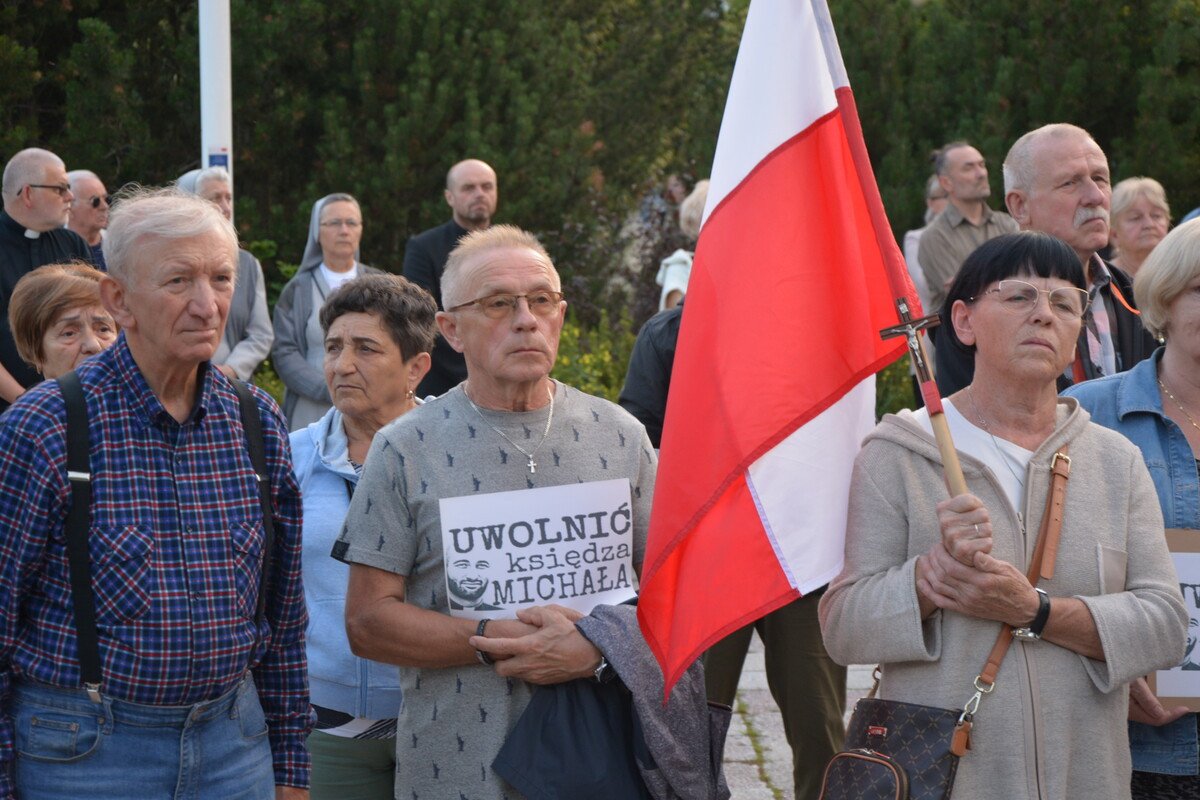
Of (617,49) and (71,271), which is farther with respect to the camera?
(617,49)

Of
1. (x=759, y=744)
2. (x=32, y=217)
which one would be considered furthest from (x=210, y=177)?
(x=759, y=744)

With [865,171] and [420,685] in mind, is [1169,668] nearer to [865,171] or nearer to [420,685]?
[865,171]

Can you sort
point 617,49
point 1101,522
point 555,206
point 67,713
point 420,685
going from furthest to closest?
point 617,49, point 555,206, point 420,685, point 1101,522, point 67,713

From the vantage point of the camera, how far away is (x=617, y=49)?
18.2 meters

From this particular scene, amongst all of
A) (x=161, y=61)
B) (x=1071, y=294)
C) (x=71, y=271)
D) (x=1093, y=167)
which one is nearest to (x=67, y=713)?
(x=71, y=271)

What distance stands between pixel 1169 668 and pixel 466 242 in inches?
81.5

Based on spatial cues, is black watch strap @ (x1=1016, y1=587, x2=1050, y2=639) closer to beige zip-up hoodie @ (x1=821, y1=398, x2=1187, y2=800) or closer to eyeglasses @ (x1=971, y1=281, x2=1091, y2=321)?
beige zip-up hoodie @ (x1=821, y1=398, x2=1187, y2=800)

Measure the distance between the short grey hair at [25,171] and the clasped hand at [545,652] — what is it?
Answer: 507 centimetres

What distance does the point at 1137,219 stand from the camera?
7266 millimetres

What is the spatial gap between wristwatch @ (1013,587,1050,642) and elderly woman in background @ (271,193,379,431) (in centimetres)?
539

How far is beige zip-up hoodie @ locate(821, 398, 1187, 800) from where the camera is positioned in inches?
134

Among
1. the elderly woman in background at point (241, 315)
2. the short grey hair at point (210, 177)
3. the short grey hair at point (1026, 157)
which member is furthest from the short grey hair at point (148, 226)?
the short grey hair at point (210, 177)

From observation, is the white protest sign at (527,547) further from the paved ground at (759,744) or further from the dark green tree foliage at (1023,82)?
the dark green tree foliage at (1023,82)

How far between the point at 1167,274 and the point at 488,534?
78.7 inches
